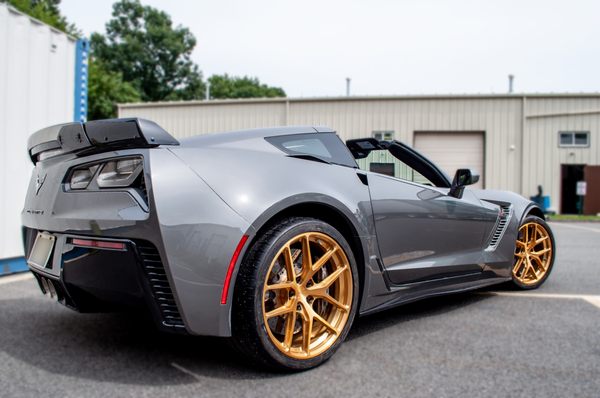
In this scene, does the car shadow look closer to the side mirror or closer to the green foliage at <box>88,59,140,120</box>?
the side mirror

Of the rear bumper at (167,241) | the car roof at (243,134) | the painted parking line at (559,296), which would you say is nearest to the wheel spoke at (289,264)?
the rear bumper at (167,241)

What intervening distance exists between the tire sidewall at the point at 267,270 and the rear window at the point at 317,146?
352 millimetres

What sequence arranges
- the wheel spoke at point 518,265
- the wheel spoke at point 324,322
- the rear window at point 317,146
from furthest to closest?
1. the wheel spoke at point 518,265
2. the rear window at point 317,146
3. the wheel spoke at point 324,322

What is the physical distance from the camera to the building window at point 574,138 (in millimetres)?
19875

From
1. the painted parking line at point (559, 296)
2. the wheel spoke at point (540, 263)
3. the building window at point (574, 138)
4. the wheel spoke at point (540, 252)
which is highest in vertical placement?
the building window at point (574, 138)

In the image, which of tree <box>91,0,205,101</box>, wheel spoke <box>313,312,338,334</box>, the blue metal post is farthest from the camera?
tree <box>91,0,205,101</box>

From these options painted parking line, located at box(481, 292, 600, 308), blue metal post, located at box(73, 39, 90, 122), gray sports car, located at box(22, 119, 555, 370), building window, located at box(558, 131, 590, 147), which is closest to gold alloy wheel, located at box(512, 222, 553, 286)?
painted parking line, located at box(481, 292, 600, 308)

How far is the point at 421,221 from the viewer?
2725mm

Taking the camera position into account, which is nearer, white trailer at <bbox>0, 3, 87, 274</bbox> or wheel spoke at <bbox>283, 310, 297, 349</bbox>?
wheel spoke at <bbox>283, 310, 297, 349</bbox>

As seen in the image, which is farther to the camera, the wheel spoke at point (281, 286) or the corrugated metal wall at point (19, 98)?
the corrugated metal wall at point (19, 98)

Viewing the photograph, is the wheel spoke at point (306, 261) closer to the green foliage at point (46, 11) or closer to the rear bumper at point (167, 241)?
the rear bumper at point (167, 241)

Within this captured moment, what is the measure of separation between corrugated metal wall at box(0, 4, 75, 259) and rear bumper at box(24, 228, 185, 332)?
8.85 feet

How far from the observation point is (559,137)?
19875 millimetres

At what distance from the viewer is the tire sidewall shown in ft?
6.38
